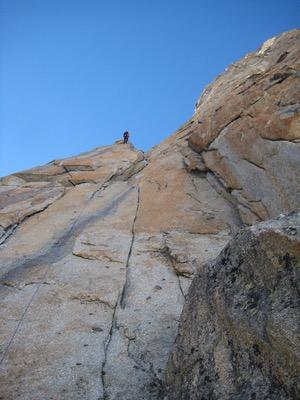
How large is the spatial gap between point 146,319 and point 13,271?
4.62 m

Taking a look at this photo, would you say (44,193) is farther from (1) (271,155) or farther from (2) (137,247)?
(1) (271,155)

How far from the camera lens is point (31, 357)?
727 cm

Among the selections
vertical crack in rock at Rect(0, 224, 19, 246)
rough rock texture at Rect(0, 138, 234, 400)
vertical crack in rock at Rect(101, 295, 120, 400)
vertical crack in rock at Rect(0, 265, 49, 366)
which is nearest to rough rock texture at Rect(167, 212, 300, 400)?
vertical crack in rock at Rect(101, 295, 120, 400)

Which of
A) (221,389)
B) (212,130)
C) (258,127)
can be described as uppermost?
(212,130)

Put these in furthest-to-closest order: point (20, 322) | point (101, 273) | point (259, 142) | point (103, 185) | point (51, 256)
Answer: point (103, 185) < point (259, 142) < point (51, 256) < point (101, 273) < point (20, 322)

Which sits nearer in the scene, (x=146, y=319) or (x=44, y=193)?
(x=146, y=319)

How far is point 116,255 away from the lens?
11422 mm

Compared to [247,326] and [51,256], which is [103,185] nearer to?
[51,256]

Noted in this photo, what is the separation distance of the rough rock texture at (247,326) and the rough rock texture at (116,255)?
984 mm

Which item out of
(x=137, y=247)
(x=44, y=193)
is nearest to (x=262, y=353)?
(x=137, y=247)

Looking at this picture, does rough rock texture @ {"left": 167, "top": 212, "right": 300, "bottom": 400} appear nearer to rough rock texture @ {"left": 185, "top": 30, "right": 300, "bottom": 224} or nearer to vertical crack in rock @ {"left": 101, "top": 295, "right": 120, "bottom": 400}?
vertical crack in rock @ {"left": 101, "top": 295, "right": 120, "bottom": 400}

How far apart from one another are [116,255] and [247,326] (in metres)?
6.96

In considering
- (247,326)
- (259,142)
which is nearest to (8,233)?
(259,142)

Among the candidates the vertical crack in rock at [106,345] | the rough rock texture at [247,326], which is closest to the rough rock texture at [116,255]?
the vertical crack in rock at [106,345]
